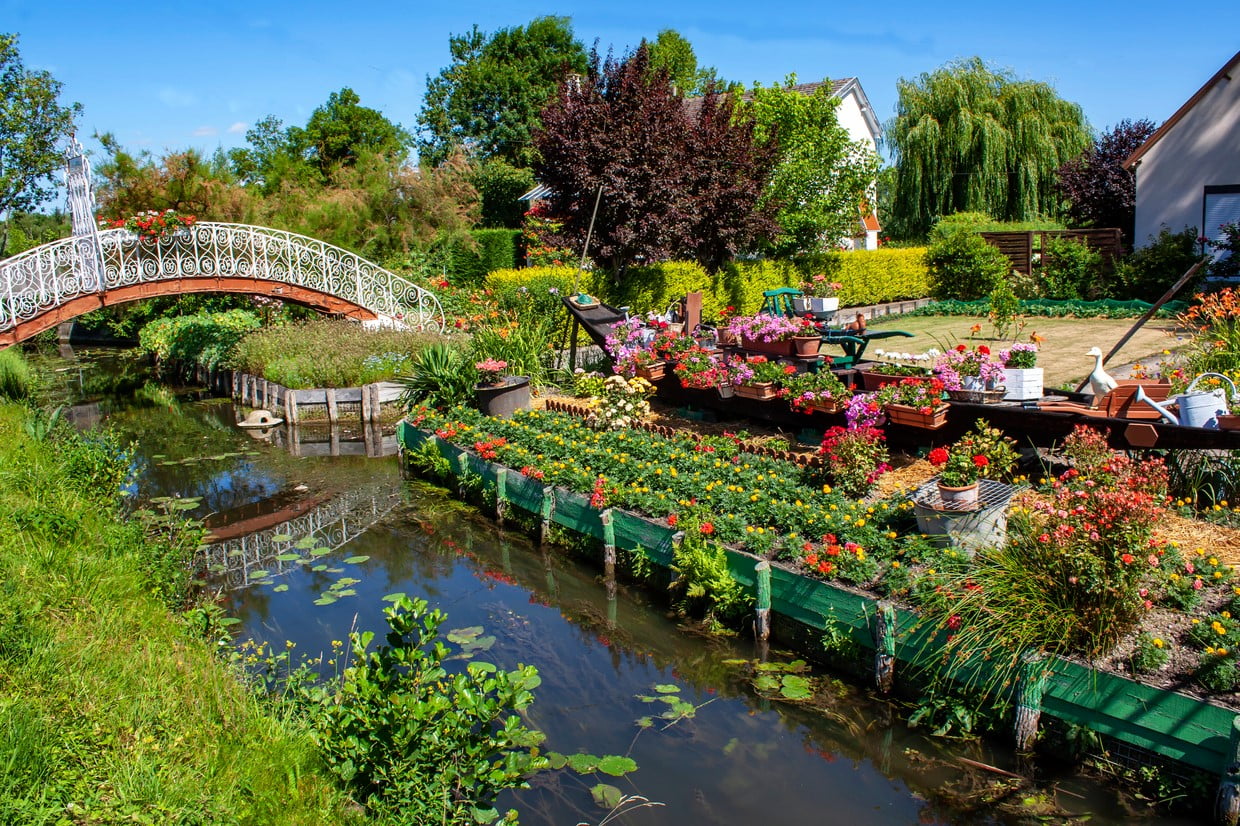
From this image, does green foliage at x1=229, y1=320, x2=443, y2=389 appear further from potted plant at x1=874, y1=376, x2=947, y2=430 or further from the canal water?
potted plant at x1=874, y1=376, x2=947, y2=430

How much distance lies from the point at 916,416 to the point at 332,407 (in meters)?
10.7

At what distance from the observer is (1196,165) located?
22.0 meters

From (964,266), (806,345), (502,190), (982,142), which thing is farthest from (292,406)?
(982,142)

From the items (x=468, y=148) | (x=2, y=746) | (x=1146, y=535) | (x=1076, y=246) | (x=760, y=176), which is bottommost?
(x=2, y=746)

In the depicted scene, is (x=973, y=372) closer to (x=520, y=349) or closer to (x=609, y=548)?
(x=609, y=548)

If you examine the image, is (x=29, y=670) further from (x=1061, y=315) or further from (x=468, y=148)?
(x=468, y=148)

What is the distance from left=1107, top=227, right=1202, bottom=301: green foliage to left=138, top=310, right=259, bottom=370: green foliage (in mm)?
20621

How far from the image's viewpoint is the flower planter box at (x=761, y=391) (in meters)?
10.4

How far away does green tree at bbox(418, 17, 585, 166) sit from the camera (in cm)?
4705

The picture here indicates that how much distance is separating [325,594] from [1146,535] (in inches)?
260

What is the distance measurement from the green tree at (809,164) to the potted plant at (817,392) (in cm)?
1280

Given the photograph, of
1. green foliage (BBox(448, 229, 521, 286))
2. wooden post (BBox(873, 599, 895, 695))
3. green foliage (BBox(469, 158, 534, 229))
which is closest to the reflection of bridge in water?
wooden post (BBox(873, 599, 895, 695))

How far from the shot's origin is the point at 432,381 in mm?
13250

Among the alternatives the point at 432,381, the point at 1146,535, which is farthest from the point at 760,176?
the point at 1146,535
